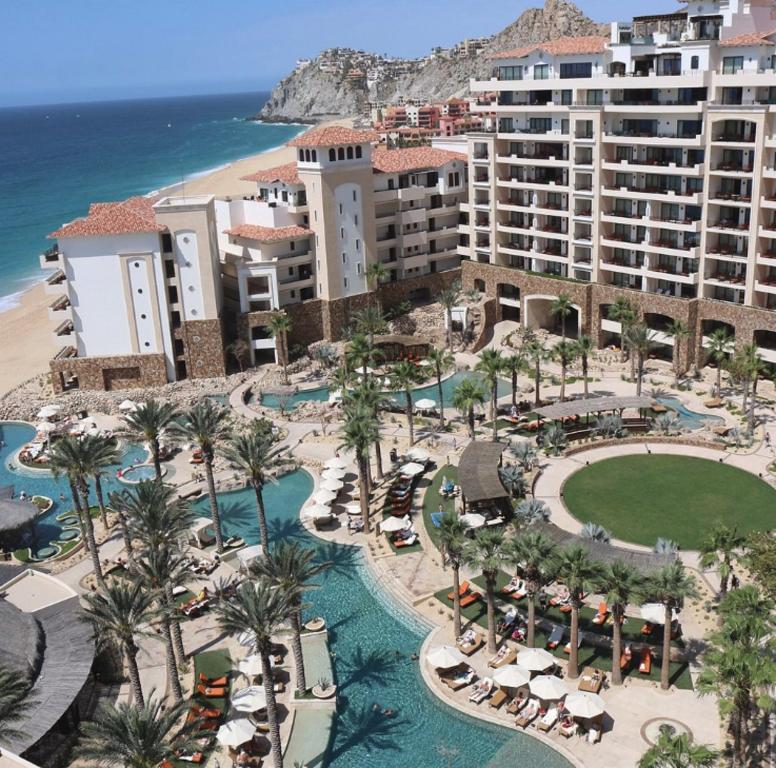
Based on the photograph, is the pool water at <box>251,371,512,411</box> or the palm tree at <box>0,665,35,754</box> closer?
the palm tree at <box>0,665,35,754</box>

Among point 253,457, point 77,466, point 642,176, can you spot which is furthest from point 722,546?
point 642,176

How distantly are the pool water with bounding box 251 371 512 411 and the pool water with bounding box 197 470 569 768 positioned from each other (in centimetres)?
2276

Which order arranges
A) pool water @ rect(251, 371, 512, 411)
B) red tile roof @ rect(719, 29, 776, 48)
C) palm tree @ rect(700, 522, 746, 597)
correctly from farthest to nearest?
pool water @ rect(251, 371, 512, 411) → red tile roof @ rect(719, 29, 776, 48) → palm tree @ rect(700, 522, 746, 597)

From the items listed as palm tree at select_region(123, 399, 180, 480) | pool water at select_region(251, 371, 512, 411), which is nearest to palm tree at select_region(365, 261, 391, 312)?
pool water at select_region(251, 371, 512, 411)

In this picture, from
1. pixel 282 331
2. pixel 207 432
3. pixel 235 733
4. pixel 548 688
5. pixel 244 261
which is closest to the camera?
pixel 235 733

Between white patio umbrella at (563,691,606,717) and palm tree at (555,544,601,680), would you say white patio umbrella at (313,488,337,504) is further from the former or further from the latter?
white patio umbrella at (563,691,606,717)

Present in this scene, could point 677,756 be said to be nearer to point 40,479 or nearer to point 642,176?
point 40,479

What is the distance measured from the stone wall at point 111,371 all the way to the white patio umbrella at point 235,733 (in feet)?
152

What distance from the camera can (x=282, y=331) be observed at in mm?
78562

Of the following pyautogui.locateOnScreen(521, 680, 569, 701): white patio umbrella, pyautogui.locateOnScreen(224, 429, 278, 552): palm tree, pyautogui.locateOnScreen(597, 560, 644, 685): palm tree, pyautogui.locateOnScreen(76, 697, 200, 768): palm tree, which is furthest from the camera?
pyautogui.locateOnScreen(224, 429, 278, 552): palm tree

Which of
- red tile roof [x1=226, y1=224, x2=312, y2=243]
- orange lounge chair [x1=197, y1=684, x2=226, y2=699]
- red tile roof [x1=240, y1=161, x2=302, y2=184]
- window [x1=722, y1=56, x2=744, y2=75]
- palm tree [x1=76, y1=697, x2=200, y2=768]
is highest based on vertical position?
window [x1=722, y1=56, x2=744, y2=75]

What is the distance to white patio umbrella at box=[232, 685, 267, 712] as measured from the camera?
3803 cm

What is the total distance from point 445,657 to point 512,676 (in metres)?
3.43

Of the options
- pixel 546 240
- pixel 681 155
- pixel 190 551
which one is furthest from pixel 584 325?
→ pixel 190 551
